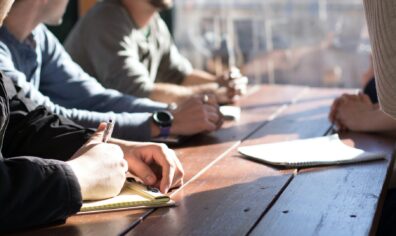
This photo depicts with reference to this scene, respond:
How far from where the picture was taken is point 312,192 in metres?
1.32

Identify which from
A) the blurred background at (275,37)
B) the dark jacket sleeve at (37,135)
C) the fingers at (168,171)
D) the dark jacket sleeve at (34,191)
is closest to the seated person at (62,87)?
the dark jacket sleeve at (37,135)

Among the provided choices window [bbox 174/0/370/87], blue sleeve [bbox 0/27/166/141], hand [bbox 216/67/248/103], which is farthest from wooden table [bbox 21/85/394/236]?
window [bbox 174/0/370/87]

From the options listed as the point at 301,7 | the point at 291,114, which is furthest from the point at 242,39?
the point at 291,114

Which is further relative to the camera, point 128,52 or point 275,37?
point 275,37

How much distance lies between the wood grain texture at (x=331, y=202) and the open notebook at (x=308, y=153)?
29 mm

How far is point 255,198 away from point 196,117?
0.63 m

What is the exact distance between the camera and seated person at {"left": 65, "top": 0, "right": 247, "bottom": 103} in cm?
248

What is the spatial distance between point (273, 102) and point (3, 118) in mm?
1354

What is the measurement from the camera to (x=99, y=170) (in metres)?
1.24

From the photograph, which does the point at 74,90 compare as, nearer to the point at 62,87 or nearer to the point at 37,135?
the point at 62,87

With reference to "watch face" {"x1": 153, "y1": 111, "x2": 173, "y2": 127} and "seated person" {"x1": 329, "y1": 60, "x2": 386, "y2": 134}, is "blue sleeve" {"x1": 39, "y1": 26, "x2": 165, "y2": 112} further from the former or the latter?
"seated person" {"x1": 329, "y1": 60, "x2": 386, "y2": 134}

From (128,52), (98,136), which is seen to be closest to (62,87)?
(128,52)

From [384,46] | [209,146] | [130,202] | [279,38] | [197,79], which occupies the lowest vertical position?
[279,38]

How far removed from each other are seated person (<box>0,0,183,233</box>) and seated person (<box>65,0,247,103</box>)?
91 cm
